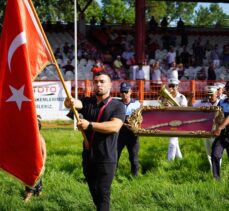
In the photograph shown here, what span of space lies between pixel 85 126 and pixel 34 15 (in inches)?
52.1

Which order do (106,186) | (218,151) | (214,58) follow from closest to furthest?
(106,186) < (218,151) < (214,58)

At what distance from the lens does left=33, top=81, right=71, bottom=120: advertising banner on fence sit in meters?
17.4

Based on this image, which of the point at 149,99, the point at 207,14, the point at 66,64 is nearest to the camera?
the point at 149,99

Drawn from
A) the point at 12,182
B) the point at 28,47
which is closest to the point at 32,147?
the point at 28,47

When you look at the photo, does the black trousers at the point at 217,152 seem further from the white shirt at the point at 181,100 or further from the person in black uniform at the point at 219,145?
the white shirt at the point at 181,100

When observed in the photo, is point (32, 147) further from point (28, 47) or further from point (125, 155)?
point (125, 155)

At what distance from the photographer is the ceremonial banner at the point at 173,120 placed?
30.0 ft

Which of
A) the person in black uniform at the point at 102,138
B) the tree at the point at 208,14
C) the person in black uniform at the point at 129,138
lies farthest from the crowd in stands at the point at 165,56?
the tree at the point at 208,14

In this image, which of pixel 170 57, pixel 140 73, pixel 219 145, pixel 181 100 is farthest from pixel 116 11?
pixel 219 145

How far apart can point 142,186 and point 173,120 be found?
1.61 meters

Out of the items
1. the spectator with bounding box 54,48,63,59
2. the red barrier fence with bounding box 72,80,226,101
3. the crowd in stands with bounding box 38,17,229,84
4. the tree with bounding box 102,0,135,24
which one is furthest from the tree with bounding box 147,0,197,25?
the red barrier fence with bounding box 72,80,226,101

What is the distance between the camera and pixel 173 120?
948 centimetres

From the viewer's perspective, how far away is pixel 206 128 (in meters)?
9.12

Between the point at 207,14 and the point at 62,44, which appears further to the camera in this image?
the point at 207,14
